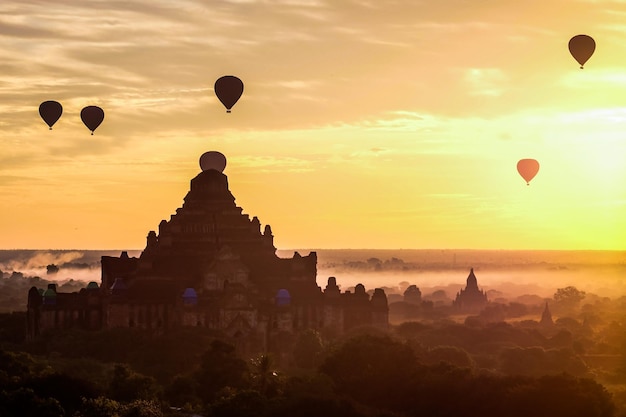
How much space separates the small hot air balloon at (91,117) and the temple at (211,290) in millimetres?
14799

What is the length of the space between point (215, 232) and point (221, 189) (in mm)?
6490

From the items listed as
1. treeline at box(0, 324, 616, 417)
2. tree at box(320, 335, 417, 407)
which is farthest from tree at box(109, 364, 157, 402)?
tree at box(320, 335, 417, 407)

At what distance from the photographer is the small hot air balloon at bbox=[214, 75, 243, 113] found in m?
162

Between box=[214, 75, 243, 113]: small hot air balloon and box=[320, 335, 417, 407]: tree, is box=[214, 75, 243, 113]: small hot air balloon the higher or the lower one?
the higher one

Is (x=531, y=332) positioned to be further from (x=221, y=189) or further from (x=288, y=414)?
(x=288, y=414)

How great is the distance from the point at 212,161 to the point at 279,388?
71.7 meters

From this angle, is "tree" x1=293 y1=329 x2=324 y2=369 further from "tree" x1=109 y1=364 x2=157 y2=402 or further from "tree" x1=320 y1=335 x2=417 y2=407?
"tree" x1=109 y1=364 x2=157 y2=402

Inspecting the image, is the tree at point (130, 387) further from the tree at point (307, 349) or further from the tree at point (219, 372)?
the tree at point (307, 349)

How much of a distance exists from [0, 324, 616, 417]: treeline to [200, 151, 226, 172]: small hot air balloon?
48.7 meters

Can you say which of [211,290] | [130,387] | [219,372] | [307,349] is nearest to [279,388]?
[219,372]

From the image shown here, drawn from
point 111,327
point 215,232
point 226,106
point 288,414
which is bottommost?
point 288,414

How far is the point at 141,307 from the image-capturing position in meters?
155

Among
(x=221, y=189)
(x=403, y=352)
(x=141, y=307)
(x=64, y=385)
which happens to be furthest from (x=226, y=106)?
(x=64, y=385)

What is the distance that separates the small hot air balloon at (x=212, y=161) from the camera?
181375 millimetres
